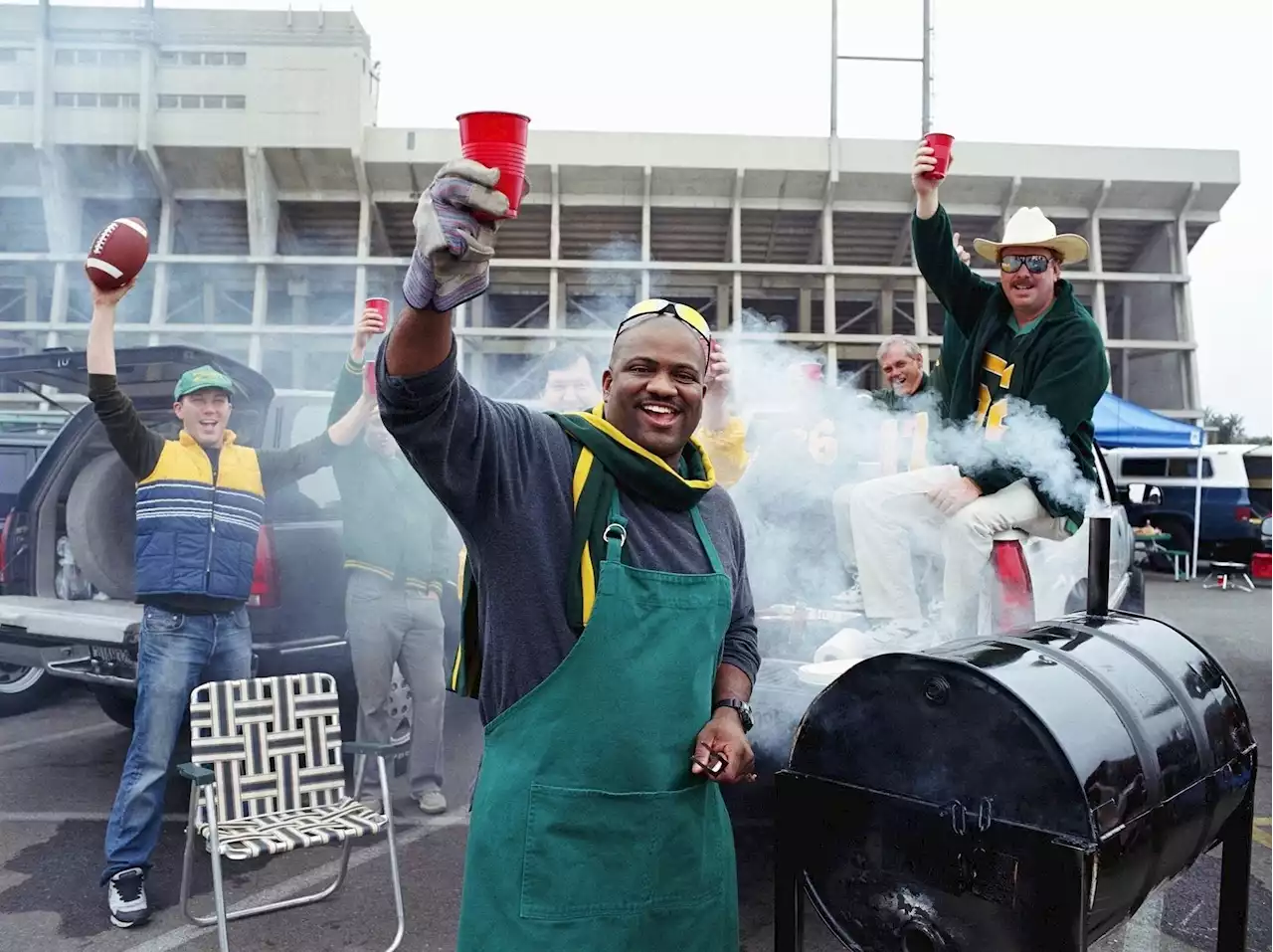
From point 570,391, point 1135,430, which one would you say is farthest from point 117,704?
point 1135,430

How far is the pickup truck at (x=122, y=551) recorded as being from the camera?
471 centimetres

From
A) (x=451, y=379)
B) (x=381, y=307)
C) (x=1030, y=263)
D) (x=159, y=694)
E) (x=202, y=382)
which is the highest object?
(x=1030, y=263)

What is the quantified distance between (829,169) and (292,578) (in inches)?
586

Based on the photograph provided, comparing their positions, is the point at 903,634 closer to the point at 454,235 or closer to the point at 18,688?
the point at 454,235

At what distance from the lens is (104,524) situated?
5.64 meters

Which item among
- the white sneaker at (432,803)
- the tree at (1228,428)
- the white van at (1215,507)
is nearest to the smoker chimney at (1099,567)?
the white sneaker at (432,803)

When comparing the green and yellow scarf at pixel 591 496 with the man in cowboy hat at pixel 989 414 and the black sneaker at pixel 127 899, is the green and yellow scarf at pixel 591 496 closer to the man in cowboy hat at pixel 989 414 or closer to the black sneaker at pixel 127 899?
the man in cowboy hat at pixel 989 414

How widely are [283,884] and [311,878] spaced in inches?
4.4

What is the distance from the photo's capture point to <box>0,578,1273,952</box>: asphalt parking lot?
3377mm

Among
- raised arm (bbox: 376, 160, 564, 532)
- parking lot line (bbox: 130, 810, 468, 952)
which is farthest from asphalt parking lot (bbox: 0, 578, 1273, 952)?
raised arm (bbox: 376, 160, 564, 532)

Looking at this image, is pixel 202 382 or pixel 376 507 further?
pixel 376 507

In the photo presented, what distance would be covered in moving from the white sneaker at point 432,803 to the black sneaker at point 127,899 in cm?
137

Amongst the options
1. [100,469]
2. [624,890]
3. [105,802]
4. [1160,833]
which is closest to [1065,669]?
[1160,833]

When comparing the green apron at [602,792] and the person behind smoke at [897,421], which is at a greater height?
the person behind smoke at [897,421]
